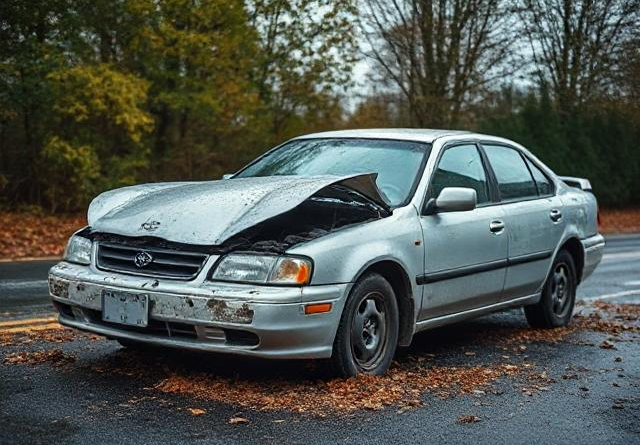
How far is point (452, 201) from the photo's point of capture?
5957mm

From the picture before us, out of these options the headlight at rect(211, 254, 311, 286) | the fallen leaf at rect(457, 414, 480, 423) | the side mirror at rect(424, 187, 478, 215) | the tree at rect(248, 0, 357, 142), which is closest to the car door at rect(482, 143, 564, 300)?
the side mirror at rect(424, 187, 478, 215)

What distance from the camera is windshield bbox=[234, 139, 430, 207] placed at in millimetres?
6184

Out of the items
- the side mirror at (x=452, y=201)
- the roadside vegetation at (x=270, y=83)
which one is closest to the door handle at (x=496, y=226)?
the side mirror at (x=452, y=201)

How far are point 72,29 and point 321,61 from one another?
7.91m

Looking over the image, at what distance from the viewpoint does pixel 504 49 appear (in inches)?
1024

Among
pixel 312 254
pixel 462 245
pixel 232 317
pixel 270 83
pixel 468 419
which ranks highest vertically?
pixel 270 83

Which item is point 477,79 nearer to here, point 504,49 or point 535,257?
point 504,49

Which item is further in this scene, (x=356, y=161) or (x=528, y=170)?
(x=528, y=170)

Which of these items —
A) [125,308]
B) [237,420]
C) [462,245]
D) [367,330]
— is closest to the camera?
[237,420]

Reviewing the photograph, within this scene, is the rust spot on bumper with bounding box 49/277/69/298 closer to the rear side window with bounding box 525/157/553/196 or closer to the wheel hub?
the wheel hub

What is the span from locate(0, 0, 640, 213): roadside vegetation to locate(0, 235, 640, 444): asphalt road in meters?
6.18

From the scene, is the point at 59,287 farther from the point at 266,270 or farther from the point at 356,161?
the point at 356,161

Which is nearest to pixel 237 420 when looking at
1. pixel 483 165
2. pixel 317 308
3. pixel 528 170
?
pixel 317 308

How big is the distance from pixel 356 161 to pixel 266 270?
1767mm
